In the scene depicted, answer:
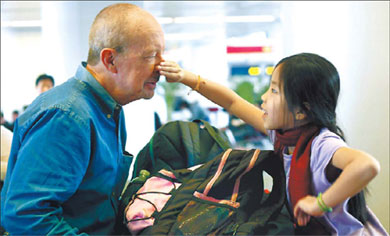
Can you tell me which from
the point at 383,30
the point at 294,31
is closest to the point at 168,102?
the point at 294,31

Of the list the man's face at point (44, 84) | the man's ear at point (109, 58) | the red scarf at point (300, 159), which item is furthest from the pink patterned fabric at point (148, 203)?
the man's face at point (44, 84)

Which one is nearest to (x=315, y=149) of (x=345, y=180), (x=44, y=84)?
(x=345, y=180)

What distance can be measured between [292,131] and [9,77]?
473cm

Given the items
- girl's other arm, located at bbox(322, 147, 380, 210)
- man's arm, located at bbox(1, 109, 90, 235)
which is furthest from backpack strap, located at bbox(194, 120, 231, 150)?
girl's other arm, located at bbox(322, 147, 380, 210)

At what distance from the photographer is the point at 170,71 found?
144 cm

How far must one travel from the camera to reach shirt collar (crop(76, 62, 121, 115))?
143cm

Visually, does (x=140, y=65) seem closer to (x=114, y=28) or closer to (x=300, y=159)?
(x=114, y=28)

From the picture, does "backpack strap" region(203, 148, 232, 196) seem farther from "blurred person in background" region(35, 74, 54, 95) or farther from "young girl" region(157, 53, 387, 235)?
"blurred person in background" region(35, 74, 54, 95)

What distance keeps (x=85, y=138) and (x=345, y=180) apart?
0.78m

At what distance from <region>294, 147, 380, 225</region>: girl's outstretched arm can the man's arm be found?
687 millimetres

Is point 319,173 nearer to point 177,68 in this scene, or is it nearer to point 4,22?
point 177,68

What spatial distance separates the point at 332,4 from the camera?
204 centimetres

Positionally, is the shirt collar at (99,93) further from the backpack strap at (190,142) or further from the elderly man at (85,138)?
the backpack strap at (190,142)

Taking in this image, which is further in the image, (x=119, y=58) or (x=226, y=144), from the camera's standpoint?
(x=226, y=144)
